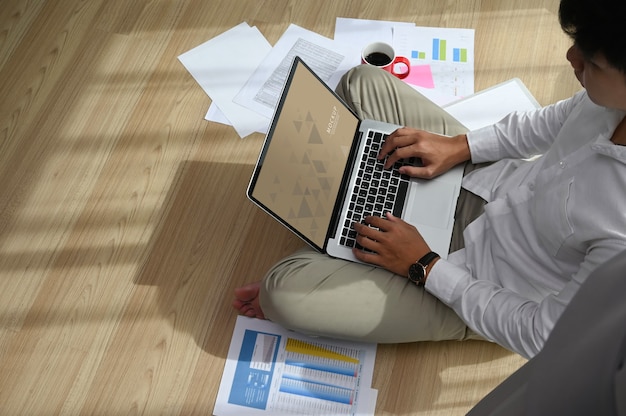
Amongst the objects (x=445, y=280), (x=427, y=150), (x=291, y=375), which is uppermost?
(x=427, y=150)

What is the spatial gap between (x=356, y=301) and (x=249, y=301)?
333 mm

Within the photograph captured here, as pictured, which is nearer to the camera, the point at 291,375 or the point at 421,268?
the point at 421,268

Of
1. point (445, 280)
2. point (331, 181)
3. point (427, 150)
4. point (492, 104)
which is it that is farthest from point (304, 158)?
point (492, 104)

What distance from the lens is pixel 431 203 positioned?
53.6 inches

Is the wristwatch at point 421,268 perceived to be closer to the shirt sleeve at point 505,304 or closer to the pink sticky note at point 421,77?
the shirt sleeve at point 505,304

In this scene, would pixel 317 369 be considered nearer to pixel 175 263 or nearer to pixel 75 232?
pixel 175 263

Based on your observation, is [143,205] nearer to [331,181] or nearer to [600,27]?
[331,181]

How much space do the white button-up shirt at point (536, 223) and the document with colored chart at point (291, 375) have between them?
1.10 ft

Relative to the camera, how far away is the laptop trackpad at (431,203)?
134cm

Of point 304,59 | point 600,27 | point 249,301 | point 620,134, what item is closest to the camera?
point 600,27

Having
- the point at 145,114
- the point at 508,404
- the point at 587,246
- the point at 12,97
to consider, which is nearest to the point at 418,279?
the point at 587,246

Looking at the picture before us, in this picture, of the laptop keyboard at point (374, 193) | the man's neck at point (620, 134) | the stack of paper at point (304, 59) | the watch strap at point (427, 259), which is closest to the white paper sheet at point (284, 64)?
the stack of paper at point (304, 59)

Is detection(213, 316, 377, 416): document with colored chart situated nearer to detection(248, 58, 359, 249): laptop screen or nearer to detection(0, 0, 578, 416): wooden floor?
detection(0, 0, 578, 416): wooden floor

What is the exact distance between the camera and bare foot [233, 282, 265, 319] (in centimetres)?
149
